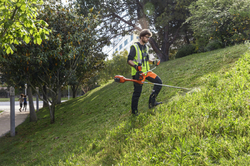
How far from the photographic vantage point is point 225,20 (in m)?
11.3

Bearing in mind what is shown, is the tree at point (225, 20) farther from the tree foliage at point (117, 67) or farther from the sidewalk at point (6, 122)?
the tree foliage at point (117, 67)

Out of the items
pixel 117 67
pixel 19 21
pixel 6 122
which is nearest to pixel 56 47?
pixel 19 21

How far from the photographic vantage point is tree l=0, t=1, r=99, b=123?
936cm

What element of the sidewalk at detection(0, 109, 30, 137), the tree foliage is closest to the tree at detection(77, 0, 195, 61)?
the sidewalk at detection(0, 109, 30, 137)

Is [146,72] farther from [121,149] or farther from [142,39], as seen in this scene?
[121,149]

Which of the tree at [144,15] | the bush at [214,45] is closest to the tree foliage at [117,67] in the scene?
the tree at [144,15]

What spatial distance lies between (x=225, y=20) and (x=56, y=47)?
10.2 meters

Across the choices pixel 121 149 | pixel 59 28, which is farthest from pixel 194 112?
pixel 59 28

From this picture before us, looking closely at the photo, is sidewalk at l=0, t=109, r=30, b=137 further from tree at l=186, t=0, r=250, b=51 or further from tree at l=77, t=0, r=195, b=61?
tree at l=186, t=0, r=250, b=51

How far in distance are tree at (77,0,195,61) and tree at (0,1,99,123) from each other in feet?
19.5

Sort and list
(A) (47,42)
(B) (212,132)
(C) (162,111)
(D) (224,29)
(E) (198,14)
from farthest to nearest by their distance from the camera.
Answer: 1. (E) (198,14)
2. (D) (224,29)
3. (A) (47,42)
4. (C) (162,111)
5. (B) (212,132)

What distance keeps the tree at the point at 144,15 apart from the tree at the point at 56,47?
19.5 feet

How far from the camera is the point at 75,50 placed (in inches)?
400

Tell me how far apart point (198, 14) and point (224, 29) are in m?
2.22
